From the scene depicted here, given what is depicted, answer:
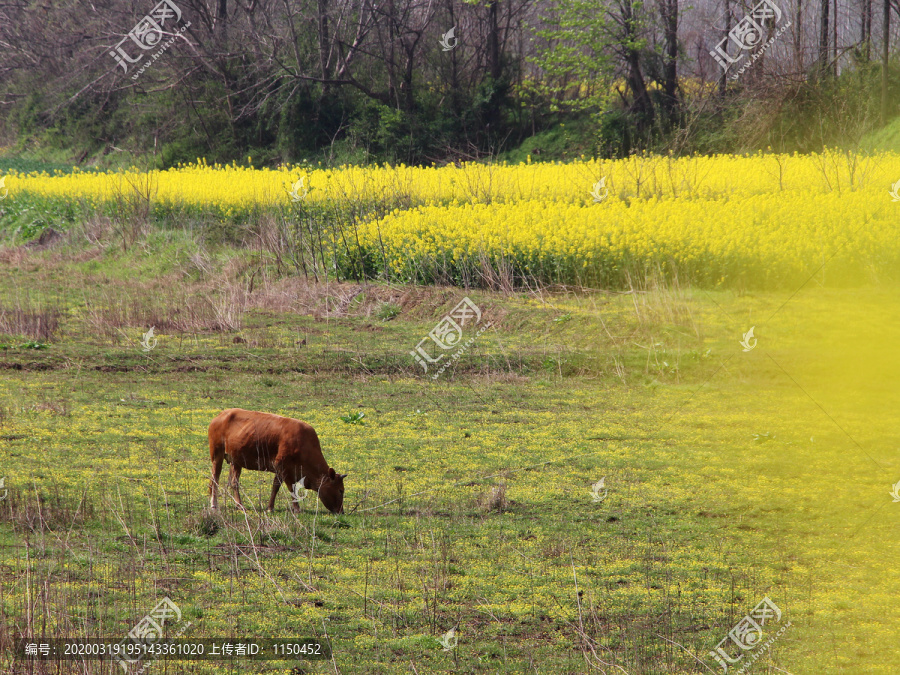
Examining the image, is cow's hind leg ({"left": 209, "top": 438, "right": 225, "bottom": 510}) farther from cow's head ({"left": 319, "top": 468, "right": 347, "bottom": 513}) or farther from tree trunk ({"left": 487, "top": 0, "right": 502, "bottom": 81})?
tree trunk ({"left": 487, "top": 0, "right": 502, "bottom": 81})

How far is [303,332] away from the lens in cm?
1177

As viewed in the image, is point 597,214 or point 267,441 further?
point 597,214

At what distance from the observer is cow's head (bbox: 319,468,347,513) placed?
5.01 m

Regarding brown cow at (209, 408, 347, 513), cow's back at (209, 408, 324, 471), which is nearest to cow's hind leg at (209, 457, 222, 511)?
brown cow at (209, 408, 347, 513)

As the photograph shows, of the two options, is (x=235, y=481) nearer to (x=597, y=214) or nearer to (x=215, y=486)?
(x=215, y=486)

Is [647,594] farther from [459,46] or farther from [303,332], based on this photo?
[459,46]

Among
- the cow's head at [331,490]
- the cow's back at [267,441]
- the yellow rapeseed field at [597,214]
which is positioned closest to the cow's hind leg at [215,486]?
the cow's back at [267,441]

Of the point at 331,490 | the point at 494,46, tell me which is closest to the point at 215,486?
the point at 331,490

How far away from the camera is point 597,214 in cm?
1287

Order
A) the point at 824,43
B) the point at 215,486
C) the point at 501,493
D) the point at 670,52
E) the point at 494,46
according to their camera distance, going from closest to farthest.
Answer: the point at 215,486 < the point at 501,493 < the point at 824,43 < the point at 670,52 < the point at 494,46

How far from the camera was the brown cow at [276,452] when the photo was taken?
494cm

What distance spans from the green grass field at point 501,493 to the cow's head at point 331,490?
132 mm

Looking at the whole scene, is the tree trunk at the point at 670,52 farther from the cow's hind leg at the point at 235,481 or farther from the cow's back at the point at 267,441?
the cow's hind leg at the point at 235,481

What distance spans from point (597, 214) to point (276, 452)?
892 cm
